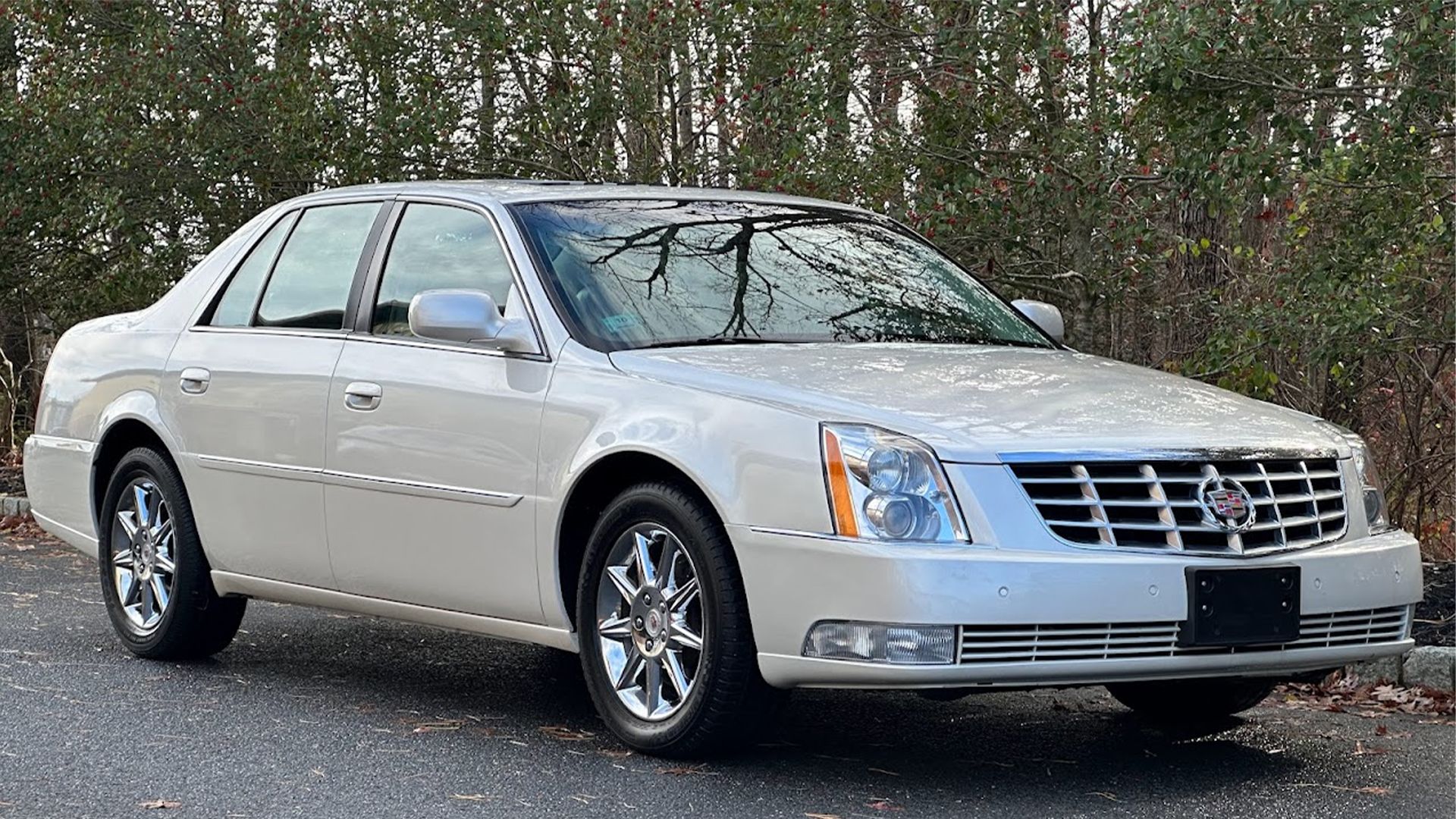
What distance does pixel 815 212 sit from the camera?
7227mm

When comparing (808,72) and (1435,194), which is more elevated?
(808,72)

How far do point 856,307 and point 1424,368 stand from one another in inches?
290

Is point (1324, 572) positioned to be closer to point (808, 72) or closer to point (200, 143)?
point (808, 72)

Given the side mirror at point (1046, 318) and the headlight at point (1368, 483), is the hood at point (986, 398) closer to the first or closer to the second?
the headlight at point (1368, 483)

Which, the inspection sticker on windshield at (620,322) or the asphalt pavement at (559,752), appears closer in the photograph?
the asphalt pavement at (559,752)

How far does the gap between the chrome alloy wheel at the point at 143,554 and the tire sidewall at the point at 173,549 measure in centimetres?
2

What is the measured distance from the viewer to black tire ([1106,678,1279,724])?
639 centimetres

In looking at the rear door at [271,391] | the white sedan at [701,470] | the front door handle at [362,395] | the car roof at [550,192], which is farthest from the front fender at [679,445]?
the rear door at [271,391]

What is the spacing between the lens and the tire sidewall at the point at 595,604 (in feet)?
17.9

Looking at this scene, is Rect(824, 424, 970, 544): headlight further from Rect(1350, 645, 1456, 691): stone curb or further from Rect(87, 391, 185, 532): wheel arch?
Rect(87, 391, 185, 532): wheel arch

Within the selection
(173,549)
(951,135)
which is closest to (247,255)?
(173,549)

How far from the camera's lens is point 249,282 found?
25.0ft

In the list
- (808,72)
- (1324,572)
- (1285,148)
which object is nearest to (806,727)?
(1324,572)

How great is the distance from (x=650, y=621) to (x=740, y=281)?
1250 millimetres
